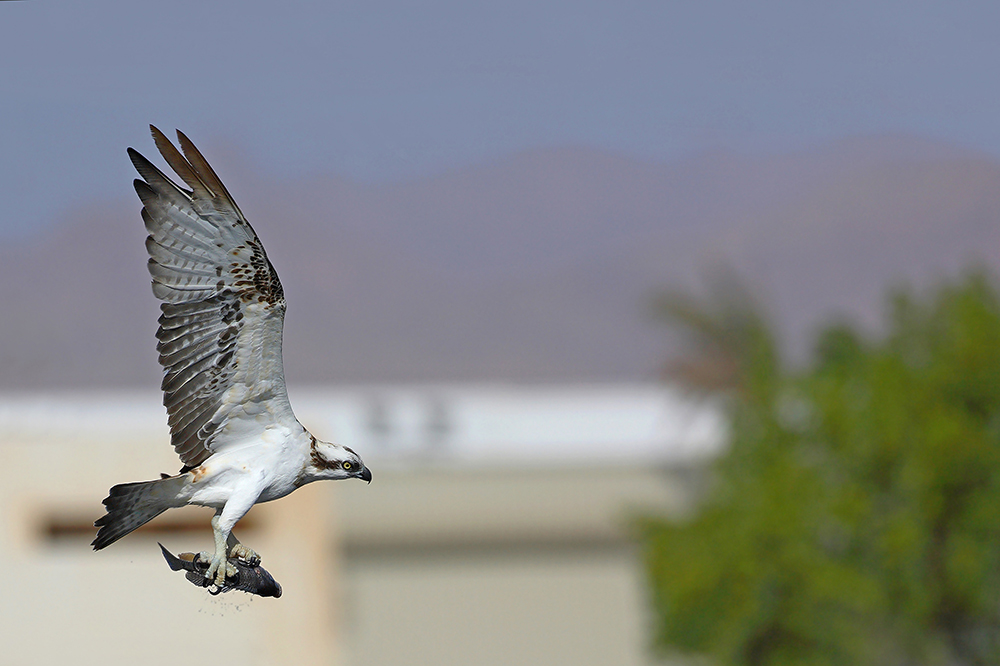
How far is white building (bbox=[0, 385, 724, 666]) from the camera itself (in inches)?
1535

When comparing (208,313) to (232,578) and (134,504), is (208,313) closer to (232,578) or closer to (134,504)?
(134,504)

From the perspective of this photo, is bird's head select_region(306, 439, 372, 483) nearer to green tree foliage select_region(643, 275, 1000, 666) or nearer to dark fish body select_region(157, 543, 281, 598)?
dark fish body select_region(157, 543, 281, 598)

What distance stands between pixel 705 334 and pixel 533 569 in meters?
8.97

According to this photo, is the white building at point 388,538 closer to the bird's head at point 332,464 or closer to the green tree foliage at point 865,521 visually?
the green tree foliage at point 865,521

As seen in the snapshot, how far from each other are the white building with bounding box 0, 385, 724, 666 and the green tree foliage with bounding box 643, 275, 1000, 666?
18.6ft

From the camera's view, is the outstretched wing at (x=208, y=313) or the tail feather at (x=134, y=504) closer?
the tail feather at (x=134, y=504)

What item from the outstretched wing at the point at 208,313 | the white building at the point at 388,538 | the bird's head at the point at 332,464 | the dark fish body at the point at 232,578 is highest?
the outstretched wing at the point at 208,313

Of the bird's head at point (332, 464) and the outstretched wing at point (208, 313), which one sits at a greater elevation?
the outstretched wing at point (208, 313)

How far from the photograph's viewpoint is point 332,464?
605 centimetres

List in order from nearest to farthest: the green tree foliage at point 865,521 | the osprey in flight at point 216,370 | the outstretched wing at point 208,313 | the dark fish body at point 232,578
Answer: the dark fish body at point 232,578 < the osprey in flight at point 216,370 < the outstretched wing at point 208,313 < the green tree foliage at point 865,521

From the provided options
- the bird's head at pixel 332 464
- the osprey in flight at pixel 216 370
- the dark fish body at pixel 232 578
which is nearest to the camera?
the dark fish body at pixel 232 578

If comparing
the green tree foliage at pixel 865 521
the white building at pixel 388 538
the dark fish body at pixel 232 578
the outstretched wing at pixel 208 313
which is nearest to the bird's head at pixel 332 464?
the outstretched wing at pixel 208 313

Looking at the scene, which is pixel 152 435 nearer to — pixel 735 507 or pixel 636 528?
pixel 636 528

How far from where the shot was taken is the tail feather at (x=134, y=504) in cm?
593
